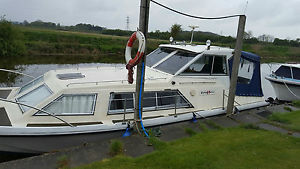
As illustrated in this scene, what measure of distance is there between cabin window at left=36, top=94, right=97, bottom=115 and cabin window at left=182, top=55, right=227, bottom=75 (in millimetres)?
2869

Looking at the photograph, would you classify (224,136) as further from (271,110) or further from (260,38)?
(260,38)

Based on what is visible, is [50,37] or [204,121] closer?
[204,121]

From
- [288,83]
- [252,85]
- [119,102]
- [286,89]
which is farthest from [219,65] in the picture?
[286,89]

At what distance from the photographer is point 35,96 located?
5.36 m

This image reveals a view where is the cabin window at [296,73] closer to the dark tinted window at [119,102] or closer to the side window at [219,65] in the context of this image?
the side window at [219,65]

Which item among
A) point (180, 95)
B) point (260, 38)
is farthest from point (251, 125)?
point (260, 38)

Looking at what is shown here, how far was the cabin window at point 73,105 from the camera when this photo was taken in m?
4.89

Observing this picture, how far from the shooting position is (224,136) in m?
5.07

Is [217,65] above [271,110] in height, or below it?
above

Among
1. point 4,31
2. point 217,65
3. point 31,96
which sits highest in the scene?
point 4,31

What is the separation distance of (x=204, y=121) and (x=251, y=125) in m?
1.21

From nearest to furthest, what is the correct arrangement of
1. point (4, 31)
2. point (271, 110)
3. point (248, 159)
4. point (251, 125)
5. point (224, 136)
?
point (248, 159)
point (224, 136)
point (251, 125)
point (271, 110)
point (4, 31)

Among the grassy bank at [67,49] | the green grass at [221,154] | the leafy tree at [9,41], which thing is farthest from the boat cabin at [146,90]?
the leafy tree at [9,41]

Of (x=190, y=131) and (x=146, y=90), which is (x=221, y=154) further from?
(x=146, y=90)
